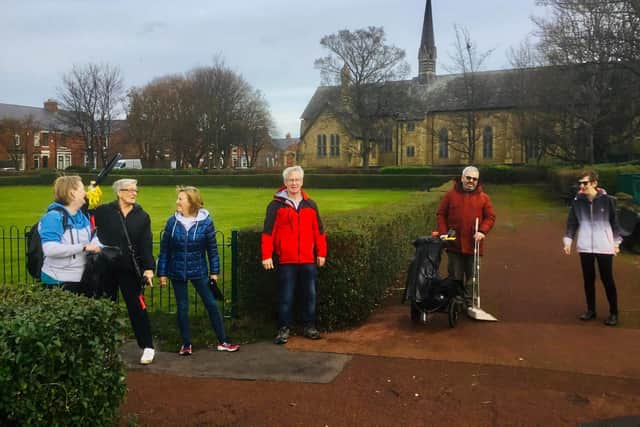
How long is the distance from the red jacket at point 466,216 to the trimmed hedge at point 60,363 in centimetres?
468

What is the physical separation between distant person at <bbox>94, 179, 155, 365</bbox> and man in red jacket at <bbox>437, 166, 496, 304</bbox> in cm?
370

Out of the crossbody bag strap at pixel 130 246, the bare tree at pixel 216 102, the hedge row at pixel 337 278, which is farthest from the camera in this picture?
the bare tree at pixel 216 102

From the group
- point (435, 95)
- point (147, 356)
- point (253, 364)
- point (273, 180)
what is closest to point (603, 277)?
point (253, 364)

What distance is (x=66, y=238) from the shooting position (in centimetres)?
488

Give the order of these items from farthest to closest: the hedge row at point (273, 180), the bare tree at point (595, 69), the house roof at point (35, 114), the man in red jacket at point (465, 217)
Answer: the house roof at point (35, 114) < the hedge row at point (273, 180) < the bare tree at point (595, 69) < the man in red jacket at point (465, 217)

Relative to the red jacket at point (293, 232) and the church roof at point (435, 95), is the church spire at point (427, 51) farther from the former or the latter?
the red jacket at point (293, 232)

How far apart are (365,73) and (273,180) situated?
61.3 feet

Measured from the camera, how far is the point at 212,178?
48844mm

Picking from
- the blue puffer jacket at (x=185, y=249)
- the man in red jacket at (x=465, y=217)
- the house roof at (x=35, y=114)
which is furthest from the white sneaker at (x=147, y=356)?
the house roof at (x=35, y=114)

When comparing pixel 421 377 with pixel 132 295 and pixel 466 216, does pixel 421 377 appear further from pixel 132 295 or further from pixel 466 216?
pixel 132 295

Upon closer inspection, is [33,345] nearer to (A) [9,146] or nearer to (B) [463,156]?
(B) [463,156]

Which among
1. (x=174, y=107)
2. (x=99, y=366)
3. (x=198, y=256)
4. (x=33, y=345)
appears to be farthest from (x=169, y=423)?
(x=174, y=107)

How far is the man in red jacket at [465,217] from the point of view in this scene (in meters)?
6.86

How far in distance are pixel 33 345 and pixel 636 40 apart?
22405 millimetres
